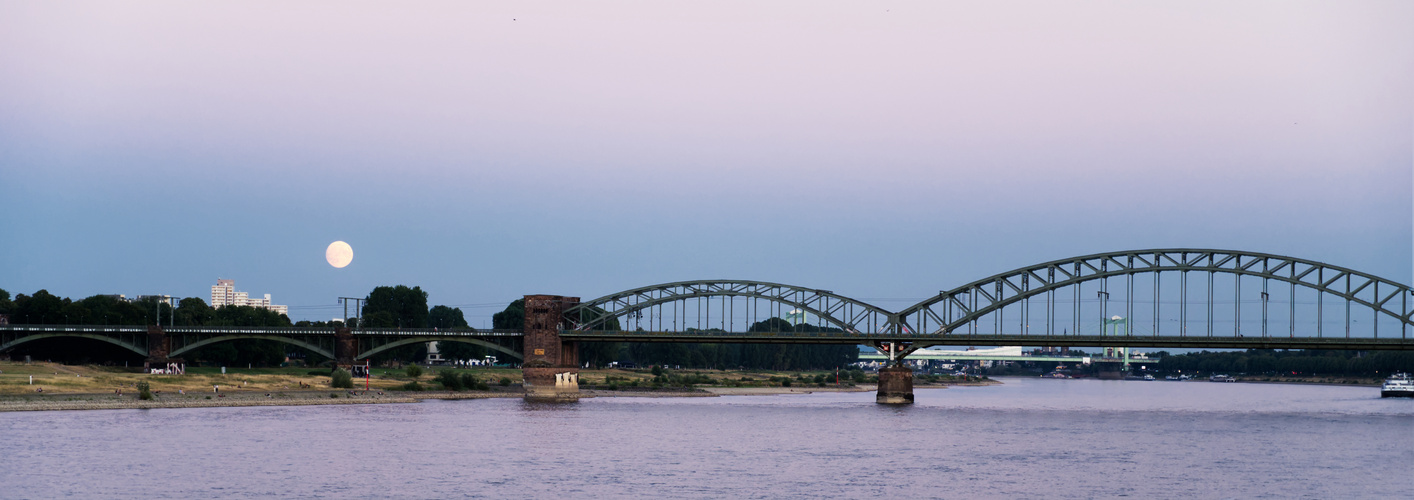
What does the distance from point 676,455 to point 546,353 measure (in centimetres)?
6818

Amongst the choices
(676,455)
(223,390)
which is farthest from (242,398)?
(676,455)

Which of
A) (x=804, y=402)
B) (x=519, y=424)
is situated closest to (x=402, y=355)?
(x=804, y=402)

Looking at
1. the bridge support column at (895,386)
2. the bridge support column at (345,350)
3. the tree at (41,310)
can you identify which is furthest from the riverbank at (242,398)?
the tree at (41,310)

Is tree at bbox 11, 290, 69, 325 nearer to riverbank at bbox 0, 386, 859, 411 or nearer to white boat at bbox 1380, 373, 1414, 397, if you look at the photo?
riverbank at bbox 0, 386, 859, 411

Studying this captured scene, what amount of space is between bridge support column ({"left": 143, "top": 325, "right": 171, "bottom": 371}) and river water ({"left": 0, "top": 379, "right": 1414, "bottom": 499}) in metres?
57.8

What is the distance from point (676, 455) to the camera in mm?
67688

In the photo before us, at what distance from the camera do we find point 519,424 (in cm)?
9044

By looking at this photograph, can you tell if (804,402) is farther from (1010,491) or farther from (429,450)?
(1010,491)

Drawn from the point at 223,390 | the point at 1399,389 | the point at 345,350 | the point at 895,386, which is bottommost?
the point at 1399,389

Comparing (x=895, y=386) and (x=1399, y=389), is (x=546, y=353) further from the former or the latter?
(x=1399, y=389)

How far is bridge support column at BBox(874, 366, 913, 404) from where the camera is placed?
133250mm

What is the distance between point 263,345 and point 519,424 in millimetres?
92203

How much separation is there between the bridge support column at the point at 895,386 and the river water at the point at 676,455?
24.2 metres

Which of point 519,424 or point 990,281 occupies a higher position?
point 990,281
